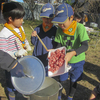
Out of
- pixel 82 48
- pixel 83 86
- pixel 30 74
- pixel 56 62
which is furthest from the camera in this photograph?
pixel 83 86

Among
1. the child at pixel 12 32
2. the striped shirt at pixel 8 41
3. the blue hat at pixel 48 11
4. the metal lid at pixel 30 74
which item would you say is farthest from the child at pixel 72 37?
the striped shirt at pixel 8 41

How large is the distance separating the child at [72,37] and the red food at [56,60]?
9 cm

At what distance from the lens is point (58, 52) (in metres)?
1.59

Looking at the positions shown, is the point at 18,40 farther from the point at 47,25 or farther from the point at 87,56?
the point at 87,56

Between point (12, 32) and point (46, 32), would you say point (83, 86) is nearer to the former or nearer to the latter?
point (46, 32)

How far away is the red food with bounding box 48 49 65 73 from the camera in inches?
61.4

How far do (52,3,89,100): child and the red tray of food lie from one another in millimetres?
89

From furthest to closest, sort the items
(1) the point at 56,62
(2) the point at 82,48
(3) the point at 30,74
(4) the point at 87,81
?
(4) the point at 87,81
(1) the point at 56,62
(2) the point at 82,48
(3) the point at 30,74

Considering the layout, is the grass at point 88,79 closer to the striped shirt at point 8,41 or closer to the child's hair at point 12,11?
the striped shirt at point 8,41

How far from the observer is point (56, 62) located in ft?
5.28

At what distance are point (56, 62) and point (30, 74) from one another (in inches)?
16.8

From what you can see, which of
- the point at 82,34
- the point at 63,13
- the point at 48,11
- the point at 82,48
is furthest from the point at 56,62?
the point at 48,11

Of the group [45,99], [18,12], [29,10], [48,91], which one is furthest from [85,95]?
[29,10]

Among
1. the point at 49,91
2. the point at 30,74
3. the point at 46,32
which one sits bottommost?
the point at 49,91
